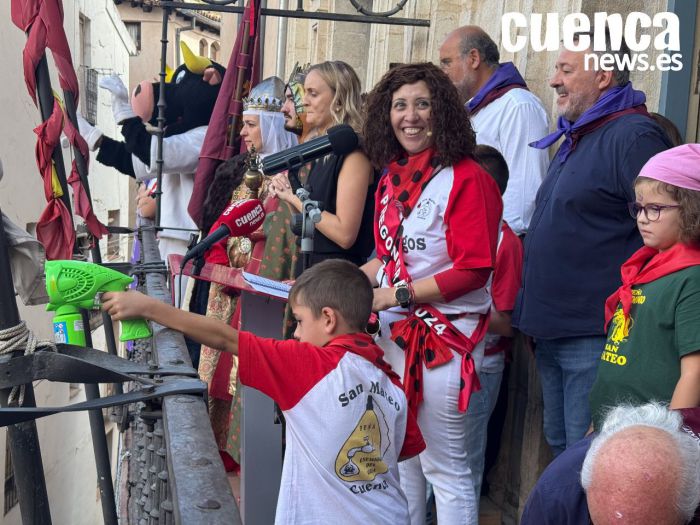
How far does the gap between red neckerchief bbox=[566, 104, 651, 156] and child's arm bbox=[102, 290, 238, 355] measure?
1762 mm

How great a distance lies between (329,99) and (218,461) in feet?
8.72

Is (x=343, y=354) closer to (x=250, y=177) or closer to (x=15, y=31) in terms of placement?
(x=250, y=177)

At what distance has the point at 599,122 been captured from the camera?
Answer: 12.2ft

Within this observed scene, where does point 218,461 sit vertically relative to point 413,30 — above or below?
below

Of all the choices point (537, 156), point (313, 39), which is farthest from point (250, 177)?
point (313, 39)

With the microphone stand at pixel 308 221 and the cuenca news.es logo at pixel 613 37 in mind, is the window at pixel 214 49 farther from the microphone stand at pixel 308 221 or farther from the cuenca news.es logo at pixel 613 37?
the microphone stand at pixel 308 221

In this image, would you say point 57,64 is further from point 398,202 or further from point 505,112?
point 505,112

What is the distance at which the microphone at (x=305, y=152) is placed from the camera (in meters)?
3.36

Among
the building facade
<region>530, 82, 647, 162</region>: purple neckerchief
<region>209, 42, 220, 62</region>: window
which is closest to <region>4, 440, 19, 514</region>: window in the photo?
the building facade

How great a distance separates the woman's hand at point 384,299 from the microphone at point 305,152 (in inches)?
20.2

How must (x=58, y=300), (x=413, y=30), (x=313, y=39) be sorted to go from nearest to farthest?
(x=58, y=300)
(x=413, y=30)
(x=313, y=39)

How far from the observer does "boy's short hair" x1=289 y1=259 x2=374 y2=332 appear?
2.79 metres

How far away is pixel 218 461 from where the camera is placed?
165 cm

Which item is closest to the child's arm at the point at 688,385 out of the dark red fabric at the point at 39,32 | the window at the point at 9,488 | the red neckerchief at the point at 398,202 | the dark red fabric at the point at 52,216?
the red neckerchief at the point at 398,202
